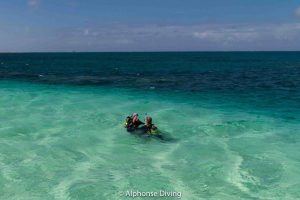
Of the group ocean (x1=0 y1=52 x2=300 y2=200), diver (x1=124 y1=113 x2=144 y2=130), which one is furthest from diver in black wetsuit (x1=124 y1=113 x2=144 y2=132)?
ocean (x1=0 y1=52 x2=300 y2=200)

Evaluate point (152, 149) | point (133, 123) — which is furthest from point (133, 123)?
point (152, 149)

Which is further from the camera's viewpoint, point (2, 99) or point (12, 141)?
point (2, 99)

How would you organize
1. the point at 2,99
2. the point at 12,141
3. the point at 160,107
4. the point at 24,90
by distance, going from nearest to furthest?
the point at 12,141 < the point at 160,107 < the point at 2,99 < the point at 24,90

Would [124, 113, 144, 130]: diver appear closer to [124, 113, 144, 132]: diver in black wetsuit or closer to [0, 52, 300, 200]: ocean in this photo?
[124, 113, 144, 132]: diver in black wetsuit

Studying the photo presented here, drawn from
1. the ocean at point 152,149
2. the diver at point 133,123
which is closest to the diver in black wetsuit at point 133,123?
the diver at point 133,123

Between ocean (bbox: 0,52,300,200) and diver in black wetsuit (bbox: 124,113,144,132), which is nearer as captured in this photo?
ocean (bbox: 0,52,300,200)

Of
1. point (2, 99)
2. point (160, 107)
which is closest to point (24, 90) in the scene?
point (2, 99)

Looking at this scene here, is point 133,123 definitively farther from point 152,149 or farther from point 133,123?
point 152,149

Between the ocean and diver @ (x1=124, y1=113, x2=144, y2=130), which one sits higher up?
diver @ (x1=124, y1=113, x2=144, y2=130)

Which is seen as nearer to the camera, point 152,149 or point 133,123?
point 152,149

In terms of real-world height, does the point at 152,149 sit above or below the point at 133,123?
below

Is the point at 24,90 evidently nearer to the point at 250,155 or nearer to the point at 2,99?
the point at 2,99
